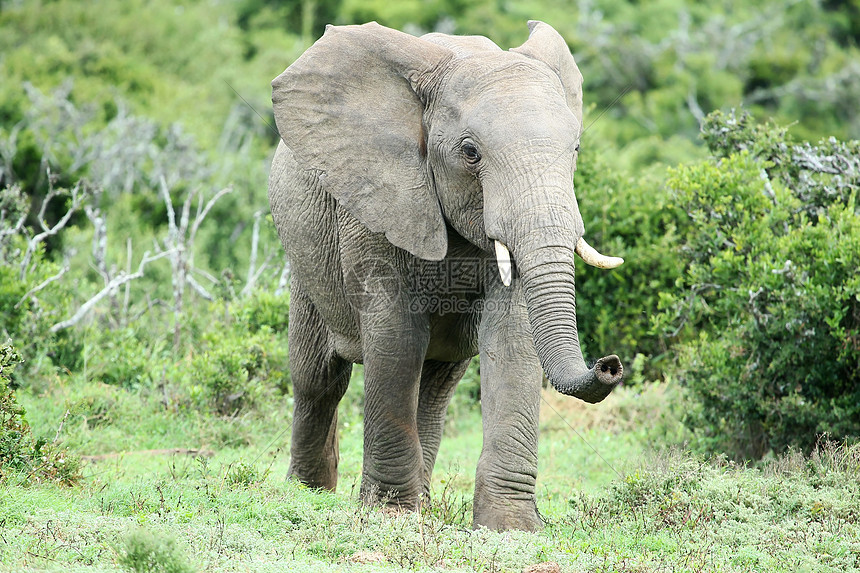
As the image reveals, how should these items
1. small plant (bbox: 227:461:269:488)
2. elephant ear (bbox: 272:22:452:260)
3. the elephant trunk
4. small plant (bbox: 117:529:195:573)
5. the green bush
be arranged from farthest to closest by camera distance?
the green bush → small plant (bbox: 227:461:269:488) → elephant ear (bbox: 272:22:452:260) → the elephant trunk → small plant (bbox: 117:529:195:573)

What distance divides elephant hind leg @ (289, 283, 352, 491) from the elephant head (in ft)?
4.64

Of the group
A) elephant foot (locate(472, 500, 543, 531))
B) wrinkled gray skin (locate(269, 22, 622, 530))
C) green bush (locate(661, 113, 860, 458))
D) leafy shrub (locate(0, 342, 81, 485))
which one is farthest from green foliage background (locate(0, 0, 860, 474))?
elephant foot (locate(472, 500, 543, 531))

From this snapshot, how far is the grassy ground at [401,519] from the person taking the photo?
15.3ft

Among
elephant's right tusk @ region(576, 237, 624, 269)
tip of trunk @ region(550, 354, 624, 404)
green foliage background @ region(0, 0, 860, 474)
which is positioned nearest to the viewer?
tip of trunk @ region(550, 354, 624, 404)

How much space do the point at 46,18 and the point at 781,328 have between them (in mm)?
19252

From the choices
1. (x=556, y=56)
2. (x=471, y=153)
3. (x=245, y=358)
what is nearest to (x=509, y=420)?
(x=471, y=153)

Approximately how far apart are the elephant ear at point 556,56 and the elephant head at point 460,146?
1 cm

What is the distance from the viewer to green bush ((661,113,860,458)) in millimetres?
7312

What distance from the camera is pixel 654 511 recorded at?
6.00 m

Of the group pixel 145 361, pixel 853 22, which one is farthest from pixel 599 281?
pixel 853 22

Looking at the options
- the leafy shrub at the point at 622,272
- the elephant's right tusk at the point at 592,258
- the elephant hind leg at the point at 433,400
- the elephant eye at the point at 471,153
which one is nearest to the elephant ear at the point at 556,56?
the elephant eye at the point at 471,153

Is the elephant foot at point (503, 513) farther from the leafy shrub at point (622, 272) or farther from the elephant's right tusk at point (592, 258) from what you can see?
the leafy shrub at point (622, 272)

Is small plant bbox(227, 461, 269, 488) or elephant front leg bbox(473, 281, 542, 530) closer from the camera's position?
elephant front leg bbox(473, 281, 542, 530)

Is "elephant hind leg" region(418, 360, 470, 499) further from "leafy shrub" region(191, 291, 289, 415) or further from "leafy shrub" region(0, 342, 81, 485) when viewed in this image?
"leafy shrub" region(191, 291, 289, 415)
